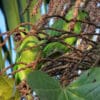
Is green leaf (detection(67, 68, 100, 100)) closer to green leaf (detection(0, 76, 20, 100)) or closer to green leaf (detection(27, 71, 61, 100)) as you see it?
green leaf (detection(27, 71, 61, 100))

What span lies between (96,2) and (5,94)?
24 cm

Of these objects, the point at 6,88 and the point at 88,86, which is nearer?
the point at 88,86

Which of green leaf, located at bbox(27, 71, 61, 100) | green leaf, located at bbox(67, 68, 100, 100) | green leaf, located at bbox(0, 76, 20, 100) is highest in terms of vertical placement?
green leaf, located at bbox(27, 71, 61, 100)

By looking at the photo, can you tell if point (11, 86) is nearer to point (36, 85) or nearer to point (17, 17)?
point (36, 85)

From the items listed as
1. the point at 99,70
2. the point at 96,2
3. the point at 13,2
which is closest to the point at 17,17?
the point at 13,2

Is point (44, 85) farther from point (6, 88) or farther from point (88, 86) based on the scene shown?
point (6, 88)

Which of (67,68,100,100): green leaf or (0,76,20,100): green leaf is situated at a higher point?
(67,68,100,100): green leaf

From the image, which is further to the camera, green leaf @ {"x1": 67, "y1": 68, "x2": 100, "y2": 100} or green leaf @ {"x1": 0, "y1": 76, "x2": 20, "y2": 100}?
green leaf @ {"x1": 0, "y1": 76, "x2": 20, "y2": 100}

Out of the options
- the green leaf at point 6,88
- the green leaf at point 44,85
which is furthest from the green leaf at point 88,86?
the green leaf at point 6,88

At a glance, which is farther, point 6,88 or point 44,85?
point 6,88

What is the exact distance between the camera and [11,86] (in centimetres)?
72

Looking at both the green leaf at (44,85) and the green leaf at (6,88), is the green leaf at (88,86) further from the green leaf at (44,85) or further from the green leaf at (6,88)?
the green leaf at (6,88)

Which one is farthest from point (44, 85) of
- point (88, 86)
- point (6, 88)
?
point (6, 88)

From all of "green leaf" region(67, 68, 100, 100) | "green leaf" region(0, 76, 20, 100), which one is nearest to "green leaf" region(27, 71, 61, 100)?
"green leaf" region(67, 68, 100, 100)
